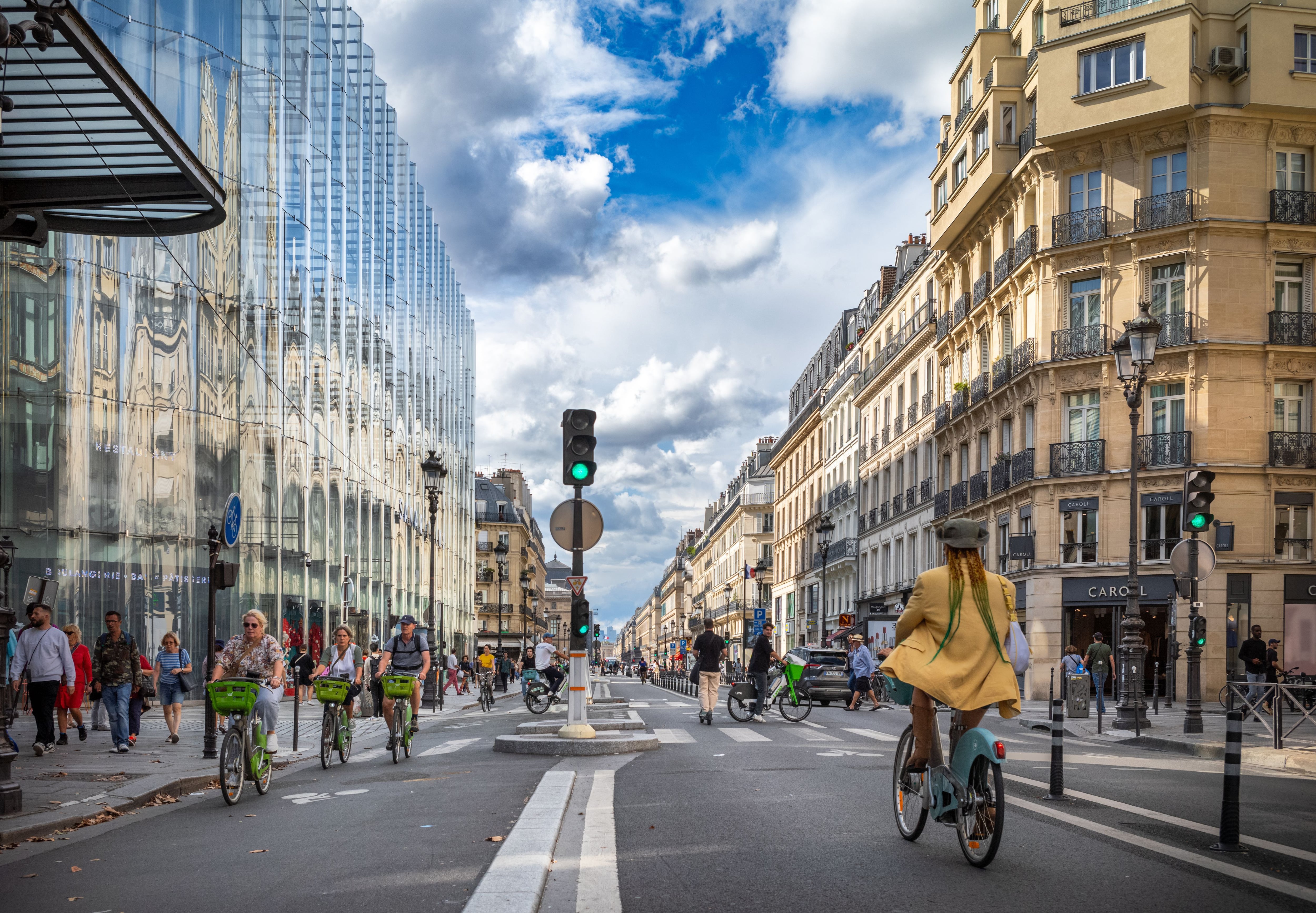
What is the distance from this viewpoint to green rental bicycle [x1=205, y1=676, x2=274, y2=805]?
1020 centimetres

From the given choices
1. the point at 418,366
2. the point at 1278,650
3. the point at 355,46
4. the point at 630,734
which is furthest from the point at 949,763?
the point at 418,366

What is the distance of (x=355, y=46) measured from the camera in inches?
1729

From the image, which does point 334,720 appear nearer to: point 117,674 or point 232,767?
point 232,767

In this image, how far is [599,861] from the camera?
22.2ft

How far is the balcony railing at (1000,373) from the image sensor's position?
3919 centimetres

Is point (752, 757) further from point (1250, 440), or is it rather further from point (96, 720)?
point (1250, 440)

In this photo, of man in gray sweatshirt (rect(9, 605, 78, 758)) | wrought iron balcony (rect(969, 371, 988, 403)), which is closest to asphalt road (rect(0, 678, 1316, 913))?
man in gray sweatshirt (rect(9, 605, 78, 758))

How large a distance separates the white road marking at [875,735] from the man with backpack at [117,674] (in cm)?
962

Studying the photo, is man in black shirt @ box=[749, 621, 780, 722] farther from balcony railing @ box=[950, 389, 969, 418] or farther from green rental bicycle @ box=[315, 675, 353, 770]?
balcony railing @ box=[950, 389, 969, 418]

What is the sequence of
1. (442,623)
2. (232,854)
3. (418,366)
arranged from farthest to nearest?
1. (442,623)
2. (418,366)
3. (232,854)

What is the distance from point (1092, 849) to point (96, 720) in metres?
16.6

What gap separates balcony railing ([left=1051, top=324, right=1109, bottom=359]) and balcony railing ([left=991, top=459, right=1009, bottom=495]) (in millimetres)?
4203

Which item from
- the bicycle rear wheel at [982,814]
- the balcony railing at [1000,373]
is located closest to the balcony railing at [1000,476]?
the balcony railing at [1000,373]

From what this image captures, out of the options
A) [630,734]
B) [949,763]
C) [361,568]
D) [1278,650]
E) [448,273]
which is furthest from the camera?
[448,273]
